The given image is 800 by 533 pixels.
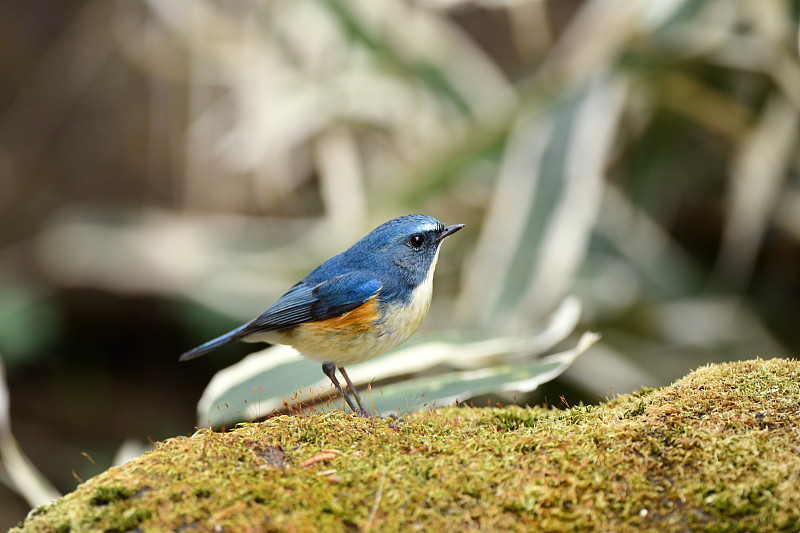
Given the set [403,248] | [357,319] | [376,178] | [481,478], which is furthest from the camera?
[376,178]

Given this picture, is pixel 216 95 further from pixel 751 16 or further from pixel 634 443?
pixel 634 443

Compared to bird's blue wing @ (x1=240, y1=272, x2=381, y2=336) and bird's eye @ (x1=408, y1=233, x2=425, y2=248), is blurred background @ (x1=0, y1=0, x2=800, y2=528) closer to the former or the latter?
bird's eye @ (x1=408, y1=233, x2=425, y2=248)

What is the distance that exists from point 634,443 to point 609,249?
2.75m

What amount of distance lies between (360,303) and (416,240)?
0.35 m

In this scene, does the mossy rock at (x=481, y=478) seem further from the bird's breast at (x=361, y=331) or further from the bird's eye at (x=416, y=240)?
the bird's eye at (x=416, y=240)

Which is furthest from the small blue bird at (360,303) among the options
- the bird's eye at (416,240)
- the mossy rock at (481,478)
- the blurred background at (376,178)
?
the blurred background at (376,178)

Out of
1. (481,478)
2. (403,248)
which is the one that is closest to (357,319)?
(403,248)

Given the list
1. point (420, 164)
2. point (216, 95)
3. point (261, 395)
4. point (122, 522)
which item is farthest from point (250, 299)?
point (122, 522)

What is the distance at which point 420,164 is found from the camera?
394 centimetres

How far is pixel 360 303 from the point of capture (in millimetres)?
2340

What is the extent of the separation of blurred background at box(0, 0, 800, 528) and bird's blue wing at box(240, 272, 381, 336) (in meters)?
0.93

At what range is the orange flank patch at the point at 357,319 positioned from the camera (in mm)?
2332

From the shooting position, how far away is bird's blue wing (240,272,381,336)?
7.72 ft

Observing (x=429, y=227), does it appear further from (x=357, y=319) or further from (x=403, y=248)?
(x=357, y=319)
